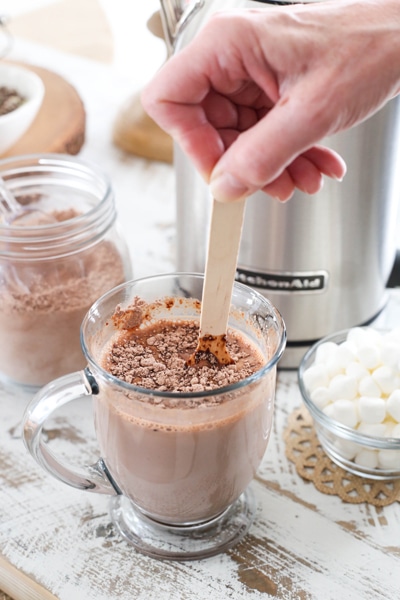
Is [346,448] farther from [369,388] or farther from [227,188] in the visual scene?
[227,188]

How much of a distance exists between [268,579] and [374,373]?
0.19 metres

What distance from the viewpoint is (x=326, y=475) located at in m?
0.72

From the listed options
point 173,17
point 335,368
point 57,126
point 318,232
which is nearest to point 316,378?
point 335,368

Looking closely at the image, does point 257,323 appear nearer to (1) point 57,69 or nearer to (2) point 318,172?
(2) point 318,172

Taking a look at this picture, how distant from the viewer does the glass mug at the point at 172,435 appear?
571 mm

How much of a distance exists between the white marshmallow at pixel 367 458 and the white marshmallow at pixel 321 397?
0.17 feet

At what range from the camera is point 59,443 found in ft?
2.51

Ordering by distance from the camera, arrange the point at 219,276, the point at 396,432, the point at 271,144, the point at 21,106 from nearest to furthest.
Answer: the point at 271,144
the point at 219,276
the point at 396,432
the point at 21,106

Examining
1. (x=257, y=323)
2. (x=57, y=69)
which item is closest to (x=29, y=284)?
(x=257, y=323)

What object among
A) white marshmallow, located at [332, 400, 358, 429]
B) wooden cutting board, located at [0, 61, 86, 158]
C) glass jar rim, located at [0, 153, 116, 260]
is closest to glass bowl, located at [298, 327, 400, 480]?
white marshmallow, located at [332, 400, 358, 429]

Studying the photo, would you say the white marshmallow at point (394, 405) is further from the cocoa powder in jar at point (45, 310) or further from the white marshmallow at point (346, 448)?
the cocoa powder in jar at point (45, 310)

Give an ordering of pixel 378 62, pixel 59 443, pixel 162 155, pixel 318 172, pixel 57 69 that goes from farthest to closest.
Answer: pixel 57 69, pixel 162 155, pixel 59 443, pixel 318 172, pixel 378 62

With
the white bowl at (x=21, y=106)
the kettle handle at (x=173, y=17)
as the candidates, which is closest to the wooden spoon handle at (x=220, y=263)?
the kettle handle at (x=173, y=17)

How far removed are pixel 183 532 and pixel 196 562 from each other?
3 cm
